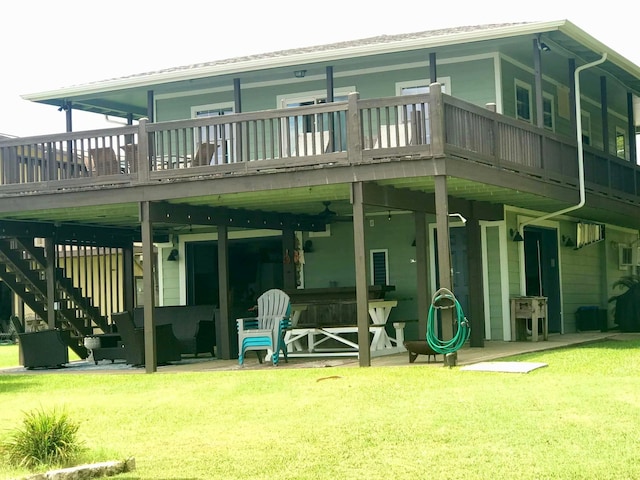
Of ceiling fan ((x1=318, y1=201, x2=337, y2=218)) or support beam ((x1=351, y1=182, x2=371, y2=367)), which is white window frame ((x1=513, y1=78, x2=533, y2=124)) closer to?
ceiling fan ((x1=318, y1=201, x2=337, y2=218))

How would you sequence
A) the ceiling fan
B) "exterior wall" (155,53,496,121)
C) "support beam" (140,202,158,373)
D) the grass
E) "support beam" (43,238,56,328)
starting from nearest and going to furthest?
the grass → "support beam" (140,202,158,373) → the ceiling fan → "exterior wall" (155,53,496,121) → "support beam" (43,238,56,328)

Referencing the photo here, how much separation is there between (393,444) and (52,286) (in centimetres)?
1077

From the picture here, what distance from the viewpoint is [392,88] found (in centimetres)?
1769

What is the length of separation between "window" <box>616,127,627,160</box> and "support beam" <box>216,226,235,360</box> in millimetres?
10130

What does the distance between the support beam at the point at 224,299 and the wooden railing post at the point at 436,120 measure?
434cm

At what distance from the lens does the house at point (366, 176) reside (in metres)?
13.8

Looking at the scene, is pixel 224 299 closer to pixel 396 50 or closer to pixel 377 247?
pixel 377 247

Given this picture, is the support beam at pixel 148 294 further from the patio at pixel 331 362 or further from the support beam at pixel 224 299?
the support beam at pixel 224 299

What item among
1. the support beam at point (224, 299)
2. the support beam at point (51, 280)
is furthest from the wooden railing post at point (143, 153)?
the support beam at point (51, 280)

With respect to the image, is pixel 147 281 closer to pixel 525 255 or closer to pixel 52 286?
pixel 52 286

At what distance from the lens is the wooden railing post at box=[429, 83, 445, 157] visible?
13023mm

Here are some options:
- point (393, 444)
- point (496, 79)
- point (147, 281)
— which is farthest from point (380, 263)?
point (393, 444)

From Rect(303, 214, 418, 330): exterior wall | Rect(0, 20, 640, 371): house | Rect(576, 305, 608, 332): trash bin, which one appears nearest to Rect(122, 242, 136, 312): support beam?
Rect(0, 20, 640, 371): house

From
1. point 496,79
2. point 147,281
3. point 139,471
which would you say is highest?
point 496,79
